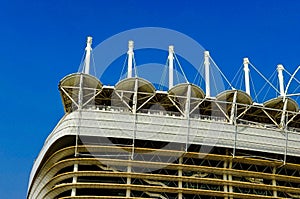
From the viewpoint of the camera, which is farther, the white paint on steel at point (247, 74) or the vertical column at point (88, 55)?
the white paint on steel at point (247, 74)

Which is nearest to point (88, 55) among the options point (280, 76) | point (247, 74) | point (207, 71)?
point (207, 71)

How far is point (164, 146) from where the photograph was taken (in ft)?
177

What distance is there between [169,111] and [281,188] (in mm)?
16912

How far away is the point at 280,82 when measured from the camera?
67.3m

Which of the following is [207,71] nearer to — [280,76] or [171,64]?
[171,64]

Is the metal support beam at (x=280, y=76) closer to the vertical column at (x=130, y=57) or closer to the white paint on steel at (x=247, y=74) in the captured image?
the white paint on steel at (x=247, y=74)

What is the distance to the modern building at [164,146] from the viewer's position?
52.3 meters

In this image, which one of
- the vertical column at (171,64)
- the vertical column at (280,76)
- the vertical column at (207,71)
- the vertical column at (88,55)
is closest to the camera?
the vertical column at (88,55)

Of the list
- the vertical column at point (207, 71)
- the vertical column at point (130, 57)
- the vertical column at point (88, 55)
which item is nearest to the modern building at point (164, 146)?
the vertical column at point (88, 55)

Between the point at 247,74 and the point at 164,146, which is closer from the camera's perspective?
the point at 164,146

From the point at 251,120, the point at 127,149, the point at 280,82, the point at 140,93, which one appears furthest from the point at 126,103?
the point at 280,82

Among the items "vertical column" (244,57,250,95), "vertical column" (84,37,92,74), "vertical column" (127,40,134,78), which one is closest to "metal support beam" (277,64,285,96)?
"vertical column" (244,57,250,95)

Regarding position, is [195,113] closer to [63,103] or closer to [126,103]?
[126,103]

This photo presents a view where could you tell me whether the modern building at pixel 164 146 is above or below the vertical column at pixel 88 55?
below
